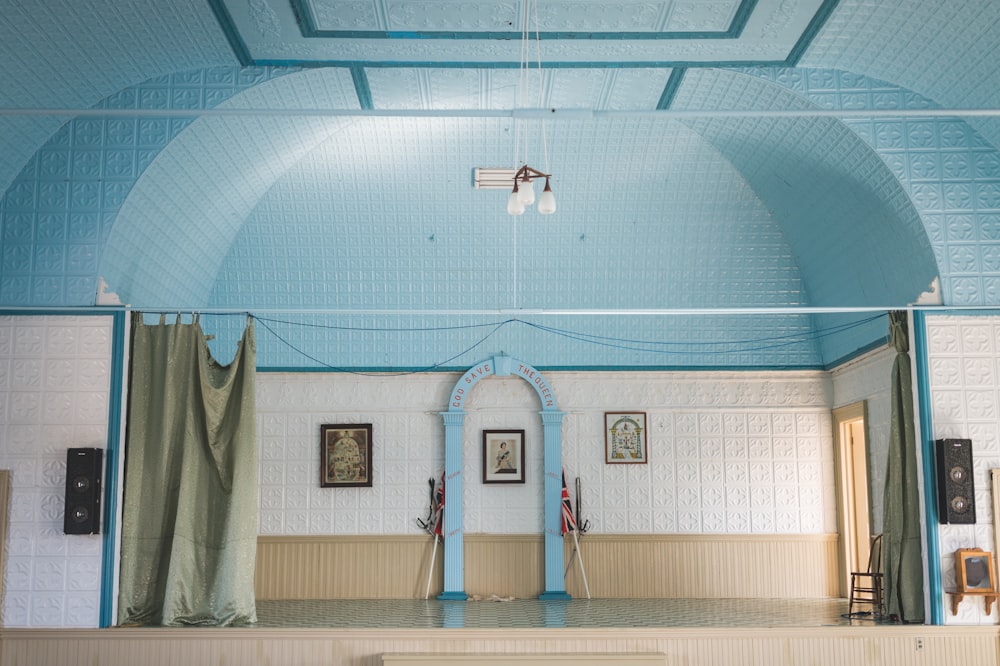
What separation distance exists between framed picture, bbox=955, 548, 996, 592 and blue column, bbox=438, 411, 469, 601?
19.3ft

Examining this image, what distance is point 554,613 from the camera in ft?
36.9

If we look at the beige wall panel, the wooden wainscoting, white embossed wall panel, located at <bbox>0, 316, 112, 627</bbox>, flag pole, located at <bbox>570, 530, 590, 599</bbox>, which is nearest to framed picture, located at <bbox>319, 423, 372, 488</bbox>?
the wooden wainscoting

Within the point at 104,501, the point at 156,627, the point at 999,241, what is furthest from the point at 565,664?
the point at 999,241

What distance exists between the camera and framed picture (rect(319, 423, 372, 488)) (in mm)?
13281

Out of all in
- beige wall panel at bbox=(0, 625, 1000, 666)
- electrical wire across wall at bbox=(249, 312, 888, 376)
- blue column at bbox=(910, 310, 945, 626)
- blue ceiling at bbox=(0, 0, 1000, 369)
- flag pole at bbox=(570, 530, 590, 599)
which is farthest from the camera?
electrical wire across wall at bbox=(249, 312, 888, 376)

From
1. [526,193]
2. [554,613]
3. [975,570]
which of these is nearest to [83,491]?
[554,613]

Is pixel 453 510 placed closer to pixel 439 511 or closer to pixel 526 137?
pixel 439 511

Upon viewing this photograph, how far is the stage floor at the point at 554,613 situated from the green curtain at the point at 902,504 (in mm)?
447

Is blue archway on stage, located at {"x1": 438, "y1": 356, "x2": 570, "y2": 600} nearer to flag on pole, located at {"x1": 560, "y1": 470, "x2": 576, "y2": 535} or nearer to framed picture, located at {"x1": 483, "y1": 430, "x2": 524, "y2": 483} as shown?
flag on pole, located at {"x1": 560, "y1": 470, "x2": 576, "y2": 535}

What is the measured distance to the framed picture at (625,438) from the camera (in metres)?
13.4

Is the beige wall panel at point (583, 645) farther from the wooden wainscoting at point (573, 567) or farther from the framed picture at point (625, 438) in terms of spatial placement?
the framed picture at point (625, 438)

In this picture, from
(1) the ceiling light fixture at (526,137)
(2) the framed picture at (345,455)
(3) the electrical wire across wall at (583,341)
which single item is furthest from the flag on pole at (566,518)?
(1) the ceiling light fixture at (526,137)

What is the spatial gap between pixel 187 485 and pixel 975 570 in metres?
7.62

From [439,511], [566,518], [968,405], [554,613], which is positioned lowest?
[554,613]
